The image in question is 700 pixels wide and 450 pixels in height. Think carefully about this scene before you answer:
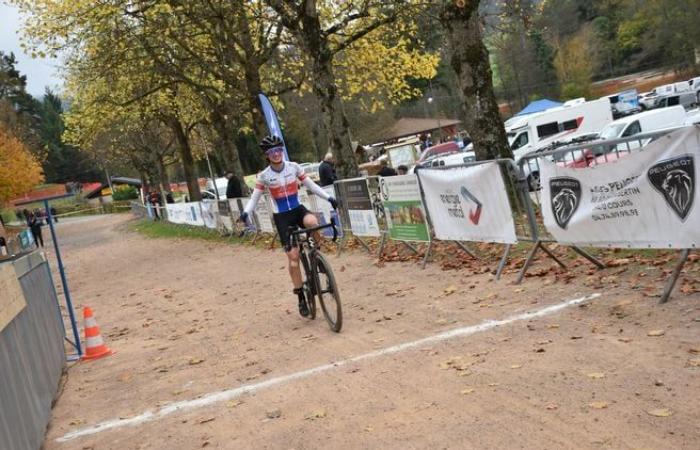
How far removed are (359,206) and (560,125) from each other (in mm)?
22693

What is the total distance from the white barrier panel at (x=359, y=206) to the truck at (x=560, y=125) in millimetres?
18500

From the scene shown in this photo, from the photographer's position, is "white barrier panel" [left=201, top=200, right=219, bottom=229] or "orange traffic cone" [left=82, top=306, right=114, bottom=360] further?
"white barrier panel" [left=201, top=200, right=219, bottom=229]

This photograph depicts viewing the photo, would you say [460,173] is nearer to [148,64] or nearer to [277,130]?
[277,130]

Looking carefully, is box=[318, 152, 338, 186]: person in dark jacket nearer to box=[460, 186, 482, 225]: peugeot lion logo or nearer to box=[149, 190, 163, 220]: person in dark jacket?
box=[460, 186, 482, 225]: peugeot lion logo

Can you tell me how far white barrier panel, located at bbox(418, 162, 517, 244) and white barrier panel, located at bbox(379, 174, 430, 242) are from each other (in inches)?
10.1

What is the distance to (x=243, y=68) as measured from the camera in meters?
23.9

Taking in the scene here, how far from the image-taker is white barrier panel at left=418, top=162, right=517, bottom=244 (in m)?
8.88

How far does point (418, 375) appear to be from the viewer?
5.55m

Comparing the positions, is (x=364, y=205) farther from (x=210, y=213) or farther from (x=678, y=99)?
(x=678, y=99)

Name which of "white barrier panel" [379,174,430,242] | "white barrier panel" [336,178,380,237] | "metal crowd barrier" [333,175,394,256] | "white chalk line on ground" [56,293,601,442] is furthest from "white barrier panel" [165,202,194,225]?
"white chalk line on ground" [56,293,601,442]

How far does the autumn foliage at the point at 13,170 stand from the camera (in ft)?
169

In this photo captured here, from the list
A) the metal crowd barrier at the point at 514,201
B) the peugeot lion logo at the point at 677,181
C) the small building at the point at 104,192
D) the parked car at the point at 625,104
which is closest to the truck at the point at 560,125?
the parked car at the point at 625,104

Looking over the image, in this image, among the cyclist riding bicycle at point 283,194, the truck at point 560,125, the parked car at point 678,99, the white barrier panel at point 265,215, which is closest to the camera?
the cyclist riding bicycle at point 283,194

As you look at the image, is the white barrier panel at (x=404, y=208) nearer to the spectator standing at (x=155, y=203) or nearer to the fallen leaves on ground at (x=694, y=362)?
the fallen leaves on ground at (x=694, y=362)
